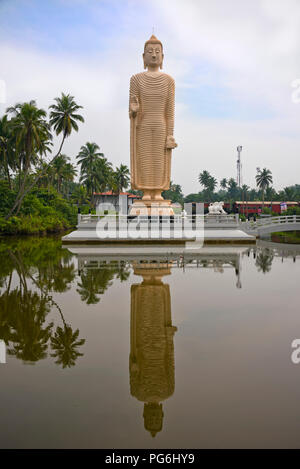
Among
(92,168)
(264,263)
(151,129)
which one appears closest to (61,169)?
(92,168)

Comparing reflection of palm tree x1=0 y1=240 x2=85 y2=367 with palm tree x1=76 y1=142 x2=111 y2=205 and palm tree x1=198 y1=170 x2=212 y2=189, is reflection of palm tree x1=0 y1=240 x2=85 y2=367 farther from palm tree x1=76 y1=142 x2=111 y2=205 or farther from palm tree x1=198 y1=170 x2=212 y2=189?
palm tree x1=198 y1=170 x2=212 y2=189

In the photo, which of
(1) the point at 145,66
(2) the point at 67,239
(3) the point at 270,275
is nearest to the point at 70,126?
(1) the point at 145,66

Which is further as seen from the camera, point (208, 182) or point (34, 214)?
point (208, 182)

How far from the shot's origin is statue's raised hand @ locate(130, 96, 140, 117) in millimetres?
20984

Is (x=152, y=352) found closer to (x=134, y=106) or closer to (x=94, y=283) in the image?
(x=94, y=283)

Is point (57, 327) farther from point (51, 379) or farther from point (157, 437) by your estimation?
point (157, 437)

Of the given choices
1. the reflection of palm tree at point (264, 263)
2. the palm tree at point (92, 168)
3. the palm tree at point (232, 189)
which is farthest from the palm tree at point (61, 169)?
the palm tree at point (232, 189)

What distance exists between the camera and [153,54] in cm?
2133

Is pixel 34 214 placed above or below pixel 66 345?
above

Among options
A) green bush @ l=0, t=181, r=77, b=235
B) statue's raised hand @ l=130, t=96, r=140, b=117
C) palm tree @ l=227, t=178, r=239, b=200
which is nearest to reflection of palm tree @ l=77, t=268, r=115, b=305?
statue's raised hand @ l=130, t=96, r=140, b=117

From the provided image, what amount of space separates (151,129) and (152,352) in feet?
62.6

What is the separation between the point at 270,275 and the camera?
9.53m

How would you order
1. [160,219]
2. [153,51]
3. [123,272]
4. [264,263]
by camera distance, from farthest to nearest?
1. [153,51]
2. [160,219]
3. [264,263]
4. [123,272]
